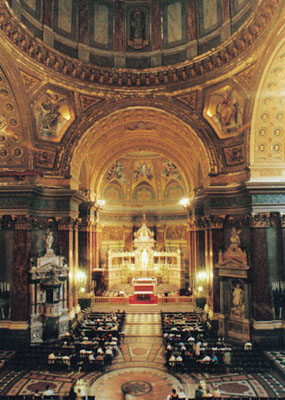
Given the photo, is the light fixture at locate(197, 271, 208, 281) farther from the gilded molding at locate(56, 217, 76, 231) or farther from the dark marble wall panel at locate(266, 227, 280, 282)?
the gilded molding at locate(56, 217, 76, 231)

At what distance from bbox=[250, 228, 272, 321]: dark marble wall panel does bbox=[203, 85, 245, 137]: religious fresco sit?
5603 millimetres

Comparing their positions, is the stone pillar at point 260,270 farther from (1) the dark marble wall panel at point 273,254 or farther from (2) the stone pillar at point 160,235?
(2) the stone pillar at point 160,235

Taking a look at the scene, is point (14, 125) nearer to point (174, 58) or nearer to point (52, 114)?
point (52, 114)

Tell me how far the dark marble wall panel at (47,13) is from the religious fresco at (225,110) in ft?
29.6

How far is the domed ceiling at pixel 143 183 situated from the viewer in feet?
114

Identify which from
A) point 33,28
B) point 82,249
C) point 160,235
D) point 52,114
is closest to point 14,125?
point 52,114

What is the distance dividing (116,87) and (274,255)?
1229 centimetres

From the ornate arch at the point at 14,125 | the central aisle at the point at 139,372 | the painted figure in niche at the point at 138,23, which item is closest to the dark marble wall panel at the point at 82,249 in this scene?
the central aisle at the point at 139,372

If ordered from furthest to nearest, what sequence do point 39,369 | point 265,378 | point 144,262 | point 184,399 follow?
point 144,262 < point 39,369 < point 265,378 < point 184,399

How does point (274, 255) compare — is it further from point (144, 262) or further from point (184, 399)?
point (144, 262)

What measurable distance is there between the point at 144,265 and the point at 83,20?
813 inches

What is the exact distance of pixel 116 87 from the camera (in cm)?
1903

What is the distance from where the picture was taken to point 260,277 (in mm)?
15867

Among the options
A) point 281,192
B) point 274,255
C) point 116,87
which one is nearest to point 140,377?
point 274,255
